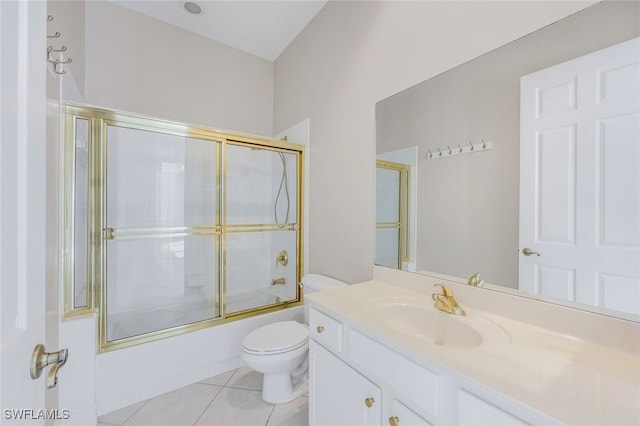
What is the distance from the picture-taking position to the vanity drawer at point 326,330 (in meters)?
Answer: 1.10

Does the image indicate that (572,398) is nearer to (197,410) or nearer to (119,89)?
(197,410)

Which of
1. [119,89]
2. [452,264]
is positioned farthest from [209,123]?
[452,264]

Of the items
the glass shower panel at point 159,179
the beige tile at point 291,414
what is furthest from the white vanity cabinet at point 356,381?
the glass shower panel at point 159,179

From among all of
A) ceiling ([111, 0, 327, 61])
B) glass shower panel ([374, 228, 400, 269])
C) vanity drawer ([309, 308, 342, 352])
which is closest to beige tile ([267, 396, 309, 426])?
vanity drawer ([309, 308, 342, 352])

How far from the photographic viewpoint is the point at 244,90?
113 inches

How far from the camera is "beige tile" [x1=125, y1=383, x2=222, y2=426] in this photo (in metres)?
1.51

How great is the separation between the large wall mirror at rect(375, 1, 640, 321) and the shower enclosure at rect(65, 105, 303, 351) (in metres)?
1.21

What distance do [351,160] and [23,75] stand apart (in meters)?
1.55

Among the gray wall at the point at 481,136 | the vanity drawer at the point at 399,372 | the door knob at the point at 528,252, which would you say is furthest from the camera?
the door knob at the point at 528,252

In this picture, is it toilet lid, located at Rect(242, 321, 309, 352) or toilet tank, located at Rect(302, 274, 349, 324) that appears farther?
toilet tank, located at Rect(302, 274, 349, 324)

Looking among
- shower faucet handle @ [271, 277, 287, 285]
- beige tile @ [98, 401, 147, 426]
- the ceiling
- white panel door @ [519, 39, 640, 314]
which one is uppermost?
the ceiling

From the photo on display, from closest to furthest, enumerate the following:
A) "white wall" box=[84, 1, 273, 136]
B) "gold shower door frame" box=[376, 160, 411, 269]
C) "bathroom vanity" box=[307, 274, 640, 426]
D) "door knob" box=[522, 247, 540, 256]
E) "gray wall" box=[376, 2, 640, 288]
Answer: "bathroom vanity" box=[307, 274, 640, 426]
"gray wall" box=[376, 2, 640, 288]
"door knob" box=[522, 247, 540, 256]
"gold shower door frame" box=[376, 160, 411, 269]
"white wall" box=[84, 1, 273, 136]

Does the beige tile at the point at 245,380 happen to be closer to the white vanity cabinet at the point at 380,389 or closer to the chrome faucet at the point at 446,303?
the white vanity cabinet at the point at 380,389

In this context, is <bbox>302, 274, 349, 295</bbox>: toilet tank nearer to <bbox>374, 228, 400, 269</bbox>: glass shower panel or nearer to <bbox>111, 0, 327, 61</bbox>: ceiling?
<bbox>374, 228, 400, 269</bbox>: glass shower panel
